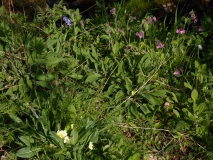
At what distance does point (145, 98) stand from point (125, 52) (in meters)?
0.52

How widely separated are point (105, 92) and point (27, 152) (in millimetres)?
786

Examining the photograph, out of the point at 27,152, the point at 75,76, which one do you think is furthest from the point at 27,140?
the point at 75,76

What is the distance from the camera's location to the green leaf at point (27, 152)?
86.6 inches

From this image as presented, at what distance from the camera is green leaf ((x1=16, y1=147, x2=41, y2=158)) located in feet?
7.22

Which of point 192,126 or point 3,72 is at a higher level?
point 3,72

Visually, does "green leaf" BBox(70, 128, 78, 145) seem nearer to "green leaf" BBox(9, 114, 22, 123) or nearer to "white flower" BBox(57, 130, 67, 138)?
"white flower" BBox(57, 130, 67, 138)

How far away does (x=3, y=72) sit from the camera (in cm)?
266

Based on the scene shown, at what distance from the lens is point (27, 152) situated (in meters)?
2.21

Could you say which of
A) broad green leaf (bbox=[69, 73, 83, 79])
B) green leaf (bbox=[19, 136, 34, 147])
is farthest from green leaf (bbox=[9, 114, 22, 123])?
broad green leaf (bbox=[69, 73, 83, 79])

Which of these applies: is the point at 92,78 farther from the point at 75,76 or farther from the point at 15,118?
the point at 15,118

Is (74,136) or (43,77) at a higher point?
(43,77)

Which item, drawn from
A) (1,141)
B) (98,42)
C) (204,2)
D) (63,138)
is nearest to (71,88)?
(63,138)

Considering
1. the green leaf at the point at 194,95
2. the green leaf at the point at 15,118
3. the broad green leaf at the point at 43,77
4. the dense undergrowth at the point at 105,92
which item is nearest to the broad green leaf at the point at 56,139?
the dense undergrowth at the point at 105,92

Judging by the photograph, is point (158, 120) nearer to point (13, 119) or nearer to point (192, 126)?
point (192, 126)
